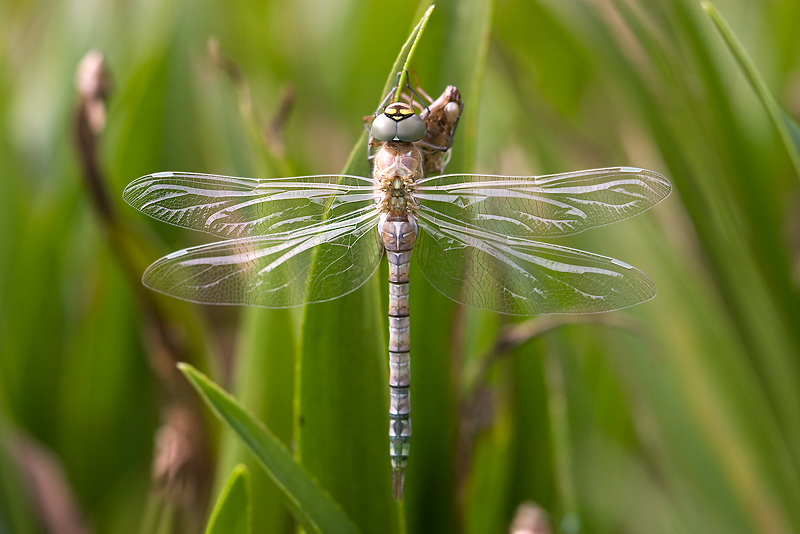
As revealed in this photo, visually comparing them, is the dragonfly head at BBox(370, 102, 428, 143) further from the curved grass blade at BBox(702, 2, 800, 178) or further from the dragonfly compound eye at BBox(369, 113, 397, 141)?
the curved grass blade at BBox(702, 2, 800, 178)

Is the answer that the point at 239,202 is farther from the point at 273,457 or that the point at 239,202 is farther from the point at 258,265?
the point at 273,457

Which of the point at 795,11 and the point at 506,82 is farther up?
the point at 795,11

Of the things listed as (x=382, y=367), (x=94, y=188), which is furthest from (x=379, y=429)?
(x=94, y=188)

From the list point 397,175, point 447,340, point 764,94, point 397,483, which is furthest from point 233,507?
point 764,94

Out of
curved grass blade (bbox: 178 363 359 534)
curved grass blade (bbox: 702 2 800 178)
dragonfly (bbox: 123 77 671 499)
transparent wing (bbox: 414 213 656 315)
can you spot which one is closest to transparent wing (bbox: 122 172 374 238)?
dragonfly (bbox: 123 77 671 499)

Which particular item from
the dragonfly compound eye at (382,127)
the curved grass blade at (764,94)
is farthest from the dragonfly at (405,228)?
the curved grass blade at (764,94)

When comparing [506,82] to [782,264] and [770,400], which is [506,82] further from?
[770,400]
